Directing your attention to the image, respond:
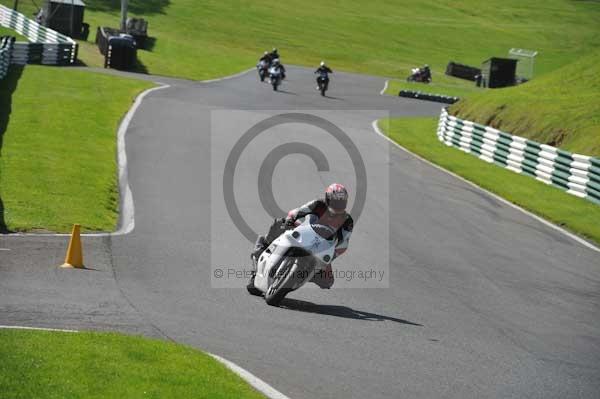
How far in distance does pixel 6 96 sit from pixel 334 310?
21.3 m

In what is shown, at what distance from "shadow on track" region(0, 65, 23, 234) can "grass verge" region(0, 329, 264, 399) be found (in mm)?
6822

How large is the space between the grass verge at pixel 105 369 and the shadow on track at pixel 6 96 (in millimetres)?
6822

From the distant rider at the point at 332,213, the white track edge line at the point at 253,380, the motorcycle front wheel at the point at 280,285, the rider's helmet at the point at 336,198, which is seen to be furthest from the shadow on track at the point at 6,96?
the white track edge line at the point at 253,380

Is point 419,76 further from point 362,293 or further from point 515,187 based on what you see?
point 362,293

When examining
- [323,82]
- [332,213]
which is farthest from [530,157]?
[323,82]

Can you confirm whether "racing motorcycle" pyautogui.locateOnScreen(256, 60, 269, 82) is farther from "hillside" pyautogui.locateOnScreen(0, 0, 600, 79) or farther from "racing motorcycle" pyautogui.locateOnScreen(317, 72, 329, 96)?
"hillside" pyautogui.locateOnScreen(0, 0, 600, 79)

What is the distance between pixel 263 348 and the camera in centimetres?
Result: 1009

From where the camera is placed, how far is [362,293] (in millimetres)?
13594

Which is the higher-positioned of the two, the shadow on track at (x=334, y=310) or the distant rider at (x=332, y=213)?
the distant rider at (x=332, y=213)

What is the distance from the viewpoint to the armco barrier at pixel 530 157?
24641 mm

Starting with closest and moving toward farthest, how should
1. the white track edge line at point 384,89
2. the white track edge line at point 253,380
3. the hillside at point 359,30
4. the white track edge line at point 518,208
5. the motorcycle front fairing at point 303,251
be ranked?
the white track edge line at point 253,380, the motorcycle front fairing at point 303,251, the white track edge line at point 518,208, the white track edge line at point 384,89, the hillside at point 359,30

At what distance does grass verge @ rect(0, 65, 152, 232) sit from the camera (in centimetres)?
1756

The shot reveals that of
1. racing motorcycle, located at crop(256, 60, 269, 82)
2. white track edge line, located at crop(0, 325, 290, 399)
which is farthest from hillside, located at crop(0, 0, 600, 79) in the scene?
white track edge line, located at crop(0, 325, 290, 399)

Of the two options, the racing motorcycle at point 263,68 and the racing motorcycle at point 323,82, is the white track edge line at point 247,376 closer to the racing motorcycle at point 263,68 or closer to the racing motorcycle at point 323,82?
the racing motorcycle at point 323,82
